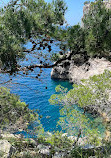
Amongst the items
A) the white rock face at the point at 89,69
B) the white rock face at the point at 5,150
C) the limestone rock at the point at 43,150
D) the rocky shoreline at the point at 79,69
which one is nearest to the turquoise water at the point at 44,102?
the rocky shoreline at the point at 79,69

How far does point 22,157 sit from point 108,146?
258 centimetres

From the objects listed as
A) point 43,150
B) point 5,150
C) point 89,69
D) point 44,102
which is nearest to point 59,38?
point 5,150

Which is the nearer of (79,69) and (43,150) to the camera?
(43,150)

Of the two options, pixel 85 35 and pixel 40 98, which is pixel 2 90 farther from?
pixel 40 98

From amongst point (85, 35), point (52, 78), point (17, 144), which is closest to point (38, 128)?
point (17, 144)

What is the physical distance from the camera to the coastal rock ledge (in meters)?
16.1

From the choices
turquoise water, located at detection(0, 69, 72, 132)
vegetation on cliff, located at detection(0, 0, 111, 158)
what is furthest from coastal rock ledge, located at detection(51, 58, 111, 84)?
vegetation on cliff, located at detection(0, 0, 111, 158)

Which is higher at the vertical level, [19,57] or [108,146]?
[19,57]

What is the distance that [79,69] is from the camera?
19.1 m

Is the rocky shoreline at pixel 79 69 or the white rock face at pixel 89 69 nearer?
the white rock face at pixel 89 69

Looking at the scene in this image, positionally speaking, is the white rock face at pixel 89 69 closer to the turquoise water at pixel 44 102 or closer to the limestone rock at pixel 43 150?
the turquoise water at pixel 44 102

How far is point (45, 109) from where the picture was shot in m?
14.5

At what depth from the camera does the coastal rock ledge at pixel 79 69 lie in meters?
16.1

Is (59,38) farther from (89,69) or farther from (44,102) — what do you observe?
(89,69)
